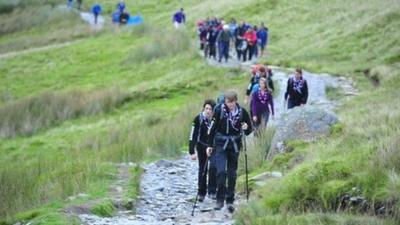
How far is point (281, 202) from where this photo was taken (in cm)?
1217

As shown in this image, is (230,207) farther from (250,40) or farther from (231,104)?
(250,40)

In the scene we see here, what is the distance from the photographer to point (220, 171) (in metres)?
13.3

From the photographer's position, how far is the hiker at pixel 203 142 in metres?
14.0

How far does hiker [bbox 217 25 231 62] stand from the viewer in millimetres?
38219

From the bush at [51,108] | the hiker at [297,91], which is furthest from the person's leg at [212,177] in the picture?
the bush at [51,108]

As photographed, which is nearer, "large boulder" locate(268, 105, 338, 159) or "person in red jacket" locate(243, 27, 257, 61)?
"large boulder" locate(268, 105, 338, 159)

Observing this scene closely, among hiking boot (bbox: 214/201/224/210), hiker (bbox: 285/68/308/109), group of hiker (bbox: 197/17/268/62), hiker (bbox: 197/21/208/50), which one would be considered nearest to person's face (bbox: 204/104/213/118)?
hiking boot (bbox: 214/201/224/210)

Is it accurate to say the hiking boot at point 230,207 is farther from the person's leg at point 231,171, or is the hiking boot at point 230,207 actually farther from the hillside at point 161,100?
the hillside at point 161,100

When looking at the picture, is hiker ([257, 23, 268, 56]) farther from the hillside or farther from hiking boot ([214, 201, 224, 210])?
hiking boot ([214, 201, 224, 210])

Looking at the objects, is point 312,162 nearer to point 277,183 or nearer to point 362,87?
point 277,183

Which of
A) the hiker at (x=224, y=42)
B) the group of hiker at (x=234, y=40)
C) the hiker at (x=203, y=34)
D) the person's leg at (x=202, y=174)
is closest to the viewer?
the person's leg at (x=202, y=174)

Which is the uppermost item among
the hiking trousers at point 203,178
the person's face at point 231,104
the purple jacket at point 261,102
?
the person's face at point 231,104

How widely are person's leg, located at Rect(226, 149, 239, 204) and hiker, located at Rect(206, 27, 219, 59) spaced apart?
26558 millimetres

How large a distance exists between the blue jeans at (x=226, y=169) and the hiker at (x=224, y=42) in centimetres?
2510
